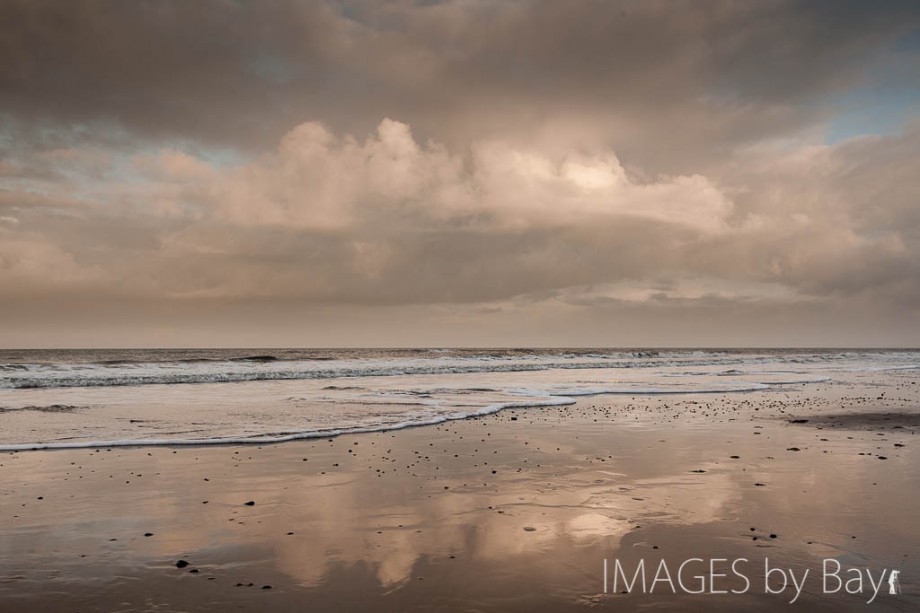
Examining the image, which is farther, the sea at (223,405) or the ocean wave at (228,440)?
the sea at (223,405)

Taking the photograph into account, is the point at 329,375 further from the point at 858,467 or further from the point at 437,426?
the point at 858,467

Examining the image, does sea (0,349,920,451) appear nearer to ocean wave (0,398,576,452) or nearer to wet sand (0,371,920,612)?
ocean wave (0,398,576,452)

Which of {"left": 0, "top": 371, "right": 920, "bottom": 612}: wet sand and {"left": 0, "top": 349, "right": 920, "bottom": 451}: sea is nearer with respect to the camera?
{"left": 0, "top": 371, "right": 920, "bottom": 612}: wet sand

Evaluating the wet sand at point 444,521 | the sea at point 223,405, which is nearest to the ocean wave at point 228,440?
the sea at point 223,405

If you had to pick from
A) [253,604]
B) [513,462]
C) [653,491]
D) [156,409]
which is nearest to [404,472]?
[513,462]

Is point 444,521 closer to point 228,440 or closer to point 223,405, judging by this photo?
point 228,440

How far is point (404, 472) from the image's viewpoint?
11.2 meters

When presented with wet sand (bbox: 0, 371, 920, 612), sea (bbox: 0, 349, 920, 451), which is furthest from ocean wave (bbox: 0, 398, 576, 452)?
→ wet sand (bbox: 0, 371, 920, 612)

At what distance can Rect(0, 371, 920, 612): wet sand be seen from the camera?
5898mm

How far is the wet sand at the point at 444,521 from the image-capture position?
5898 millimetres

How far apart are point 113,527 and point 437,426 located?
10.4 m

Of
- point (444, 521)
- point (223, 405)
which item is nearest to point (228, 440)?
point (444, 521)

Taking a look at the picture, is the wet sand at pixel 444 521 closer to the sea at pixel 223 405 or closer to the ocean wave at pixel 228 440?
the ocean wave at pixel 228 440

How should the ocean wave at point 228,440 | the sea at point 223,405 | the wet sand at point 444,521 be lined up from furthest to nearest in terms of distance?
the sea at point 223,405, the ocean wave at point 228,440, the wet sand at point 444,521
